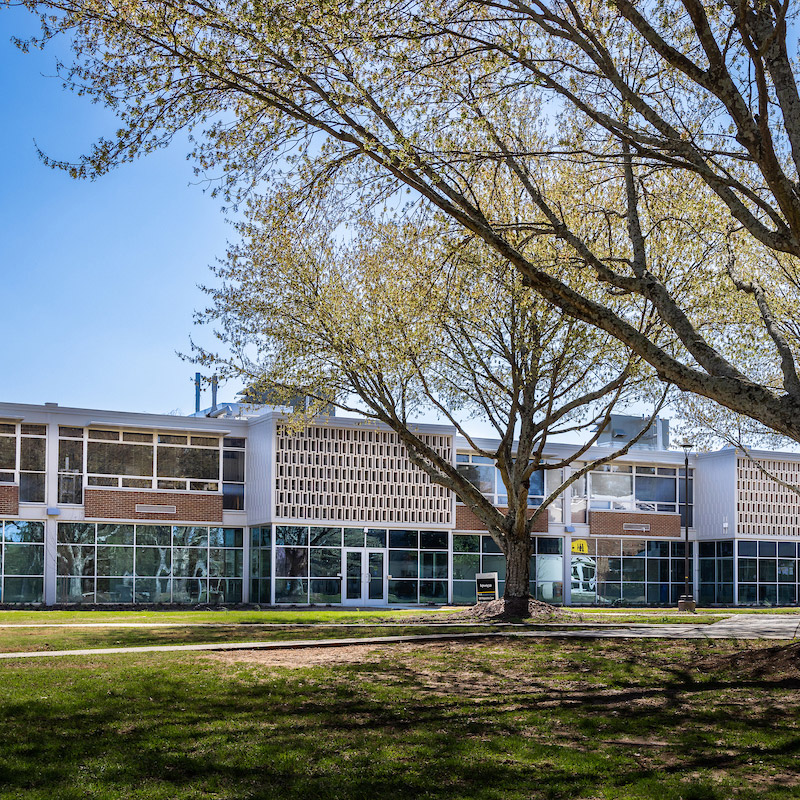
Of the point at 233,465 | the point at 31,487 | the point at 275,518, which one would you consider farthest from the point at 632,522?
the point at 31,487

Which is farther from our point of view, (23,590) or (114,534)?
(114,534)

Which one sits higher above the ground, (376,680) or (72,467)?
(72,467)

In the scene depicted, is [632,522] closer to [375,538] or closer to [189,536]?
[375,538]

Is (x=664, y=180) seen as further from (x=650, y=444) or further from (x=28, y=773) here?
(x=650, y=444)

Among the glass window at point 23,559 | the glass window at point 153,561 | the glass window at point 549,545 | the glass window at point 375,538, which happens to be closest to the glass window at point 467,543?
the glass window at point 549,545

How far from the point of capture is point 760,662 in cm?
1466

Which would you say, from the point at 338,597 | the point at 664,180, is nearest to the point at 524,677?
the point at 664,180

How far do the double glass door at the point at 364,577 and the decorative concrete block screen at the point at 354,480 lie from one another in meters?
1.38

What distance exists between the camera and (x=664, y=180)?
68.9 feet

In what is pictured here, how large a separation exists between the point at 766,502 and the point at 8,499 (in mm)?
32373

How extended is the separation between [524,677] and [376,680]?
2008 millimetres

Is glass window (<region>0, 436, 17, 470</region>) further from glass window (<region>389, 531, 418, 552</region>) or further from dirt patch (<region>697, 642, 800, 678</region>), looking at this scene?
dirt patch (<region>697, 642, 800, 678</region>)

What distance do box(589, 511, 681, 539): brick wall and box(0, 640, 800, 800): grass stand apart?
1222 inches

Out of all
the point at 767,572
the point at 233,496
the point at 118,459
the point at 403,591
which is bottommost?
the point at 403,591
